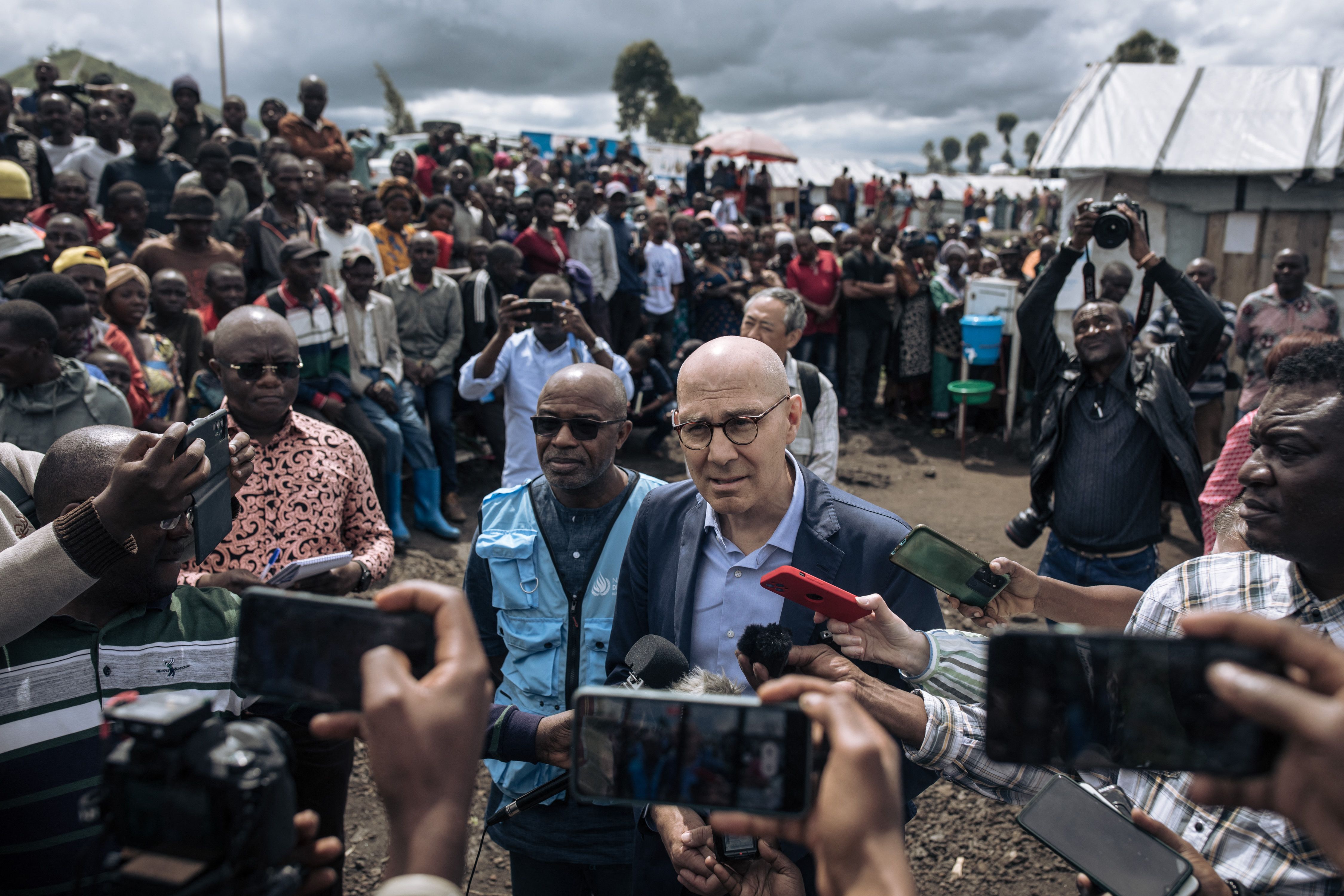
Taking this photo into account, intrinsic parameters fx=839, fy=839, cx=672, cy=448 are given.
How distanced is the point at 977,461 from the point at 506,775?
332 inches

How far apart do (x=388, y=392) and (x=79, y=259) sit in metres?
2.12

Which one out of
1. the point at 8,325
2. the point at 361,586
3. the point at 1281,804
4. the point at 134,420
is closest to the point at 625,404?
the point at 361,586

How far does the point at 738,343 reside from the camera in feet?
7.95

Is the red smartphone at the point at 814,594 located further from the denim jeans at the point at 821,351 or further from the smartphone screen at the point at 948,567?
the denim jeans at the point at 821,351

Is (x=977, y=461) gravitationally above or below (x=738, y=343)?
below

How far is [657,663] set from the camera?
1.93 m

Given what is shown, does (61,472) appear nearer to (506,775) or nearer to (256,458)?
(256,458)

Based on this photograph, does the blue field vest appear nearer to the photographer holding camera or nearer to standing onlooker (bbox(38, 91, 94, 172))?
the photographer holding camera

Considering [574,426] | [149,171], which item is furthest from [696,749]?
[149,171]

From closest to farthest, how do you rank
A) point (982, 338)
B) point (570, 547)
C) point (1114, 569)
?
point (570, 547), point (1114, 569), point (982, 338)

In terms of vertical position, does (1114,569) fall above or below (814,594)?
below

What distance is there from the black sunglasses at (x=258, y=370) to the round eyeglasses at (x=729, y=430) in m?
1.85

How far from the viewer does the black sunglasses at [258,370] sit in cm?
325

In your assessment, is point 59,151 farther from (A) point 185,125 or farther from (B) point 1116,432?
(B) point 1116,432
